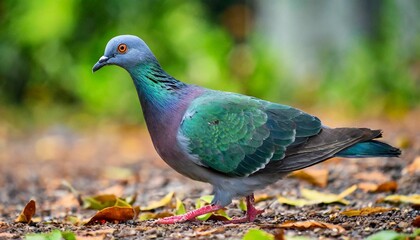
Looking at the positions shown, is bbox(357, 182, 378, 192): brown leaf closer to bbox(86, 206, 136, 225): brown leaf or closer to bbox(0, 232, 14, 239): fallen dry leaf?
bbox(86, 206, 136, 225): brown leaf

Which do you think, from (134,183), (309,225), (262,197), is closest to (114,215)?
(309,225)

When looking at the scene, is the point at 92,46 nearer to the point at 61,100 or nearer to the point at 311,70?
the point at 61,100

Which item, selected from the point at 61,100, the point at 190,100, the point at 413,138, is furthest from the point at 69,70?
the point at 190,100

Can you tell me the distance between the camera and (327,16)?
13.5 meters

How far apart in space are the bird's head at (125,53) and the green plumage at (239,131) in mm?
419

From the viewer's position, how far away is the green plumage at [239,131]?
15.5 feet

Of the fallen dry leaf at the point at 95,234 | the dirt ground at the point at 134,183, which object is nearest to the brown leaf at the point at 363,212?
the dirt ground at the point at 134,183

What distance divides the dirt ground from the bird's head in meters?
0.91

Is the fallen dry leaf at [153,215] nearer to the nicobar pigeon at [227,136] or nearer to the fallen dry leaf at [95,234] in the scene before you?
the nicobar pigeon at [227,136]

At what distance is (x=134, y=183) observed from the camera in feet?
23.3

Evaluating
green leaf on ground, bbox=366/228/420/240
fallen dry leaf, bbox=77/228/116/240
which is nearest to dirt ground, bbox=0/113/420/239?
fallen dry leaf, bbox=77/228/116/240

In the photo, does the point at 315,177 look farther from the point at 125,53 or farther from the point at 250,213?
the point at 125,53

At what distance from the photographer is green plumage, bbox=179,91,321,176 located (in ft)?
15.5

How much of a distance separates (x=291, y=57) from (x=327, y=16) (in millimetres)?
855
